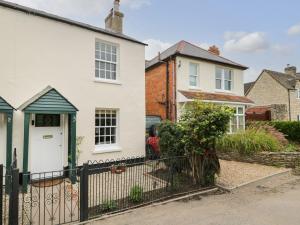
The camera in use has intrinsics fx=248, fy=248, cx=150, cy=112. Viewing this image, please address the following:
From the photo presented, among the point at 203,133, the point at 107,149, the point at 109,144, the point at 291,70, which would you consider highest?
the point at 291,70

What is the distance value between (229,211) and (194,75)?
11.2 meters

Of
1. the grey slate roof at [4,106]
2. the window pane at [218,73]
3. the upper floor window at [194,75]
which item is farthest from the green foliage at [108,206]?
the window pane at [218,73]

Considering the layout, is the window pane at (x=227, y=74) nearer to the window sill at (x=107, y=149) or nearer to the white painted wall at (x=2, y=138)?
the window sill at (x=107, y=149)

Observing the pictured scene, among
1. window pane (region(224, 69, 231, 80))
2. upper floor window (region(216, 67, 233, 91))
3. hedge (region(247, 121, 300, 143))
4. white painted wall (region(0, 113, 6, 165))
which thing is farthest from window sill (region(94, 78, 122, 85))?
hedge (region(247, 121, 300, 143))

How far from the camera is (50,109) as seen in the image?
926 cm

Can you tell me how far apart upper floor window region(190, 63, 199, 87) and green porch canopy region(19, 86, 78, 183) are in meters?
9.04

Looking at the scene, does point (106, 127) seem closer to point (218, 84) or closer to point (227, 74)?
point (218, 84)

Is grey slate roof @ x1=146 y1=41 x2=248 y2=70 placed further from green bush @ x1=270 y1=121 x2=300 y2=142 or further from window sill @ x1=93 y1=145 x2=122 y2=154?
window sill @ x1=93 y1=145 x2=122 y2=154

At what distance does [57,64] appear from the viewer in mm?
10172

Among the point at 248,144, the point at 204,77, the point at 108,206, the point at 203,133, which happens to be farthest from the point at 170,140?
the point at 204,77

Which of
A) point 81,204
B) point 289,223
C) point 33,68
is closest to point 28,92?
point 33,68

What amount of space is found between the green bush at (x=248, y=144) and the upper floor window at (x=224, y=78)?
504cm

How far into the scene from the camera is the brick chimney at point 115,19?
544 inches

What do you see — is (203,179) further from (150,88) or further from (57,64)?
(150,88)
